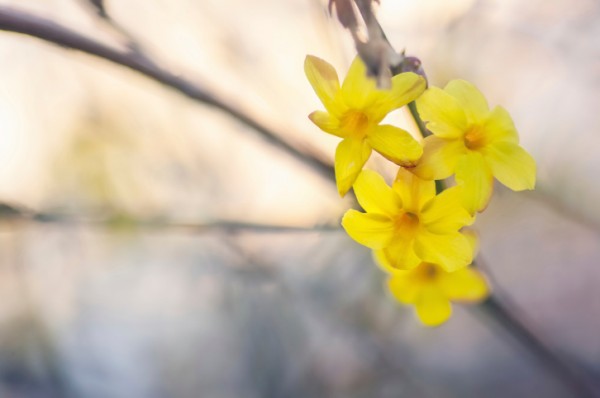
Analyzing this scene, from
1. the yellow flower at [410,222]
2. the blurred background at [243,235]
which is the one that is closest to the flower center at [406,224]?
the yellow flower at [410,222]

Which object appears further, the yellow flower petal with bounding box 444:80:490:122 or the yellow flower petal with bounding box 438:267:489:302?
the yellow flower petal with bounding box 438:267:489:302

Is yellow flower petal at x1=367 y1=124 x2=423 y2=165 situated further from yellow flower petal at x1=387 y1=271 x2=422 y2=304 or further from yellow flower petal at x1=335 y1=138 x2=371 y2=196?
yellow flower petal at x1=387 y1=271 x2=422 y2=304

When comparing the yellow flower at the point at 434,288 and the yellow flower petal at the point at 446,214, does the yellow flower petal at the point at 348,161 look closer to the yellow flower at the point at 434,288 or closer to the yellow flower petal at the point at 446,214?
the yellow flower petal at the point at 446,214

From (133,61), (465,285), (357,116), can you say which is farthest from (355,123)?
(465,285)

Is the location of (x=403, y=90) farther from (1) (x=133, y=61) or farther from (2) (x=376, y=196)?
(1) (x=133, y=61)

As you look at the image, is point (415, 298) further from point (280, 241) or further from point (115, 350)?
point (115, 350)

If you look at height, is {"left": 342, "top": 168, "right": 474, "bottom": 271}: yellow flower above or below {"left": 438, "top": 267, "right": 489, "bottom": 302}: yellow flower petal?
above

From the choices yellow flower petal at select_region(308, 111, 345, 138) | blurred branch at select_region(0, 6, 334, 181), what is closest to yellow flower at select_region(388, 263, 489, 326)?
blurred branch at select_region(0, 6, 334, 181)

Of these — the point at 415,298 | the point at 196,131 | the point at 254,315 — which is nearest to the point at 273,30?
the point at 196,131
